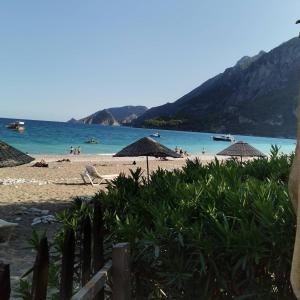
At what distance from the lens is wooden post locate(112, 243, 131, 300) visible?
278 centimetres

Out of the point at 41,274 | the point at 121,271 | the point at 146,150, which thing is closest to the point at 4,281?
the point at 41,274

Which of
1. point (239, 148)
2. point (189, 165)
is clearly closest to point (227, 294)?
point (189, 165)

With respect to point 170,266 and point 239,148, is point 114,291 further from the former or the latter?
point 239,148

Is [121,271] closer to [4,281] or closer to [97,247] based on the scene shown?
[97,247]

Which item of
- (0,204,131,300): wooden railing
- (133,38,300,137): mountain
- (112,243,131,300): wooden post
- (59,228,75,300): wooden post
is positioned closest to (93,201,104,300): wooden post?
(0,204,131,300): wooden railing

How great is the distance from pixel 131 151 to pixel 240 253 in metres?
9.09

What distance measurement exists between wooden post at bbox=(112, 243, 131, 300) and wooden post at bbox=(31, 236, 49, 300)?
58 cm

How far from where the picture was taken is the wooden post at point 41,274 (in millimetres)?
2262

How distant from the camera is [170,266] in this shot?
2.82 metres

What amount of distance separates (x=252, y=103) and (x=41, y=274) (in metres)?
165

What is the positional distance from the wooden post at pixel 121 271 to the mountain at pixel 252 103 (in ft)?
476

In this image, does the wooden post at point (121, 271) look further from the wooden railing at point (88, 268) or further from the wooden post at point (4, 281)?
the wooden post at point (4, 281)

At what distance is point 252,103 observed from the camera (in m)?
162

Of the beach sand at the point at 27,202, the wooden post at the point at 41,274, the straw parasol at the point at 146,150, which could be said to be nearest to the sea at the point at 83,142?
the beach sand at the point at 27,202
